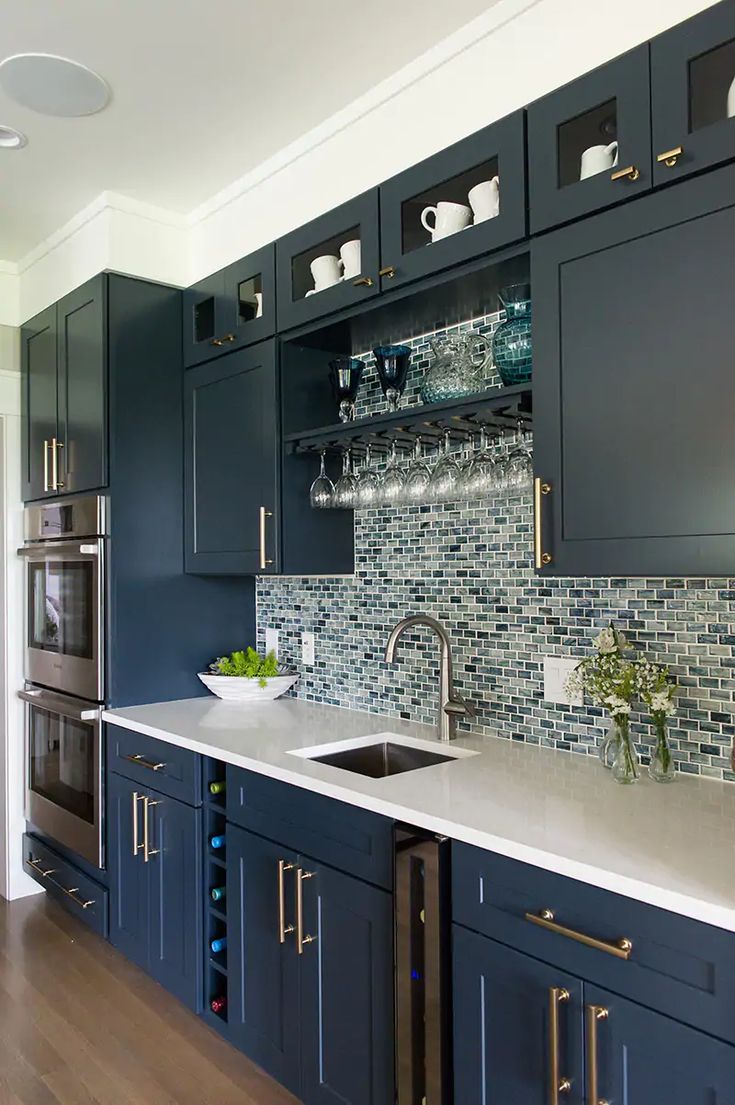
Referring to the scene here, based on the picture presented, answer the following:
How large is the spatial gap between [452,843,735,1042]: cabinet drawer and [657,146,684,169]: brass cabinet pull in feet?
4.30

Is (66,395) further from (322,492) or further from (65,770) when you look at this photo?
(65,770)

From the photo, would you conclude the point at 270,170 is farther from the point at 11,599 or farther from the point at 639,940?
the point at 639,940

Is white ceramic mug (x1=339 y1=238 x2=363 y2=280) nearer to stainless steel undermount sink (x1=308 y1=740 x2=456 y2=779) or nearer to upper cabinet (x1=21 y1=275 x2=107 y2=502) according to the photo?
upper cabinet (x1=21 y1=275 x2=107 y2=502)

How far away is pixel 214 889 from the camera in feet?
7.81

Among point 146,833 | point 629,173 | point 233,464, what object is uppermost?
point 629,173

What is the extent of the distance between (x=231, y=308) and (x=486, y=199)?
43.6 inches

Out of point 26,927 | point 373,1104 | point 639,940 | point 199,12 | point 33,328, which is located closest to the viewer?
point 639,940

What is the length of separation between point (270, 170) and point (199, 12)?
2.41 ft

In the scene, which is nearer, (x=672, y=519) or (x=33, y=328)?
(x=672, y=519)

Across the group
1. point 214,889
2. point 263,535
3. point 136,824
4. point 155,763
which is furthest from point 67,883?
point 263,535

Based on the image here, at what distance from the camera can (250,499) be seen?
2684 mm

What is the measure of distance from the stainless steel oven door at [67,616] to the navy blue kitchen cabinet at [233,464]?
1.16 feet

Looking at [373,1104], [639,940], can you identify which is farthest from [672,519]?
[373,1104]

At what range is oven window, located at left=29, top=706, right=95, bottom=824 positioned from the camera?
2900 mm
